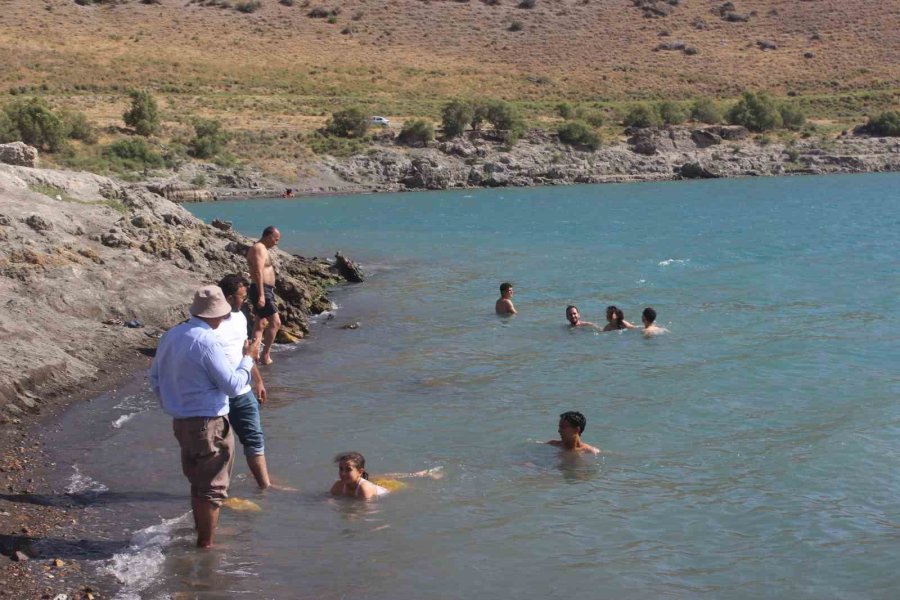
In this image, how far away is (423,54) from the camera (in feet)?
301

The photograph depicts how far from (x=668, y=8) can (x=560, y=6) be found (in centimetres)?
1081

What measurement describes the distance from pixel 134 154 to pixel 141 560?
170 ft

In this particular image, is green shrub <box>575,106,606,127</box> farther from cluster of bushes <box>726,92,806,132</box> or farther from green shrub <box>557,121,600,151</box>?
cluster of bushes <box>726,92,806,132</box>

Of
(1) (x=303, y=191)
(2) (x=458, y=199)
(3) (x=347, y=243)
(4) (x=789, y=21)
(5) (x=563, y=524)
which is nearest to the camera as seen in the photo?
(5) (x=563, y=524)

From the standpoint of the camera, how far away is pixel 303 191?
192ft

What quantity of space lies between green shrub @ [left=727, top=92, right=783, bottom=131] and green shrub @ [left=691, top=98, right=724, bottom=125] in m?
1.09

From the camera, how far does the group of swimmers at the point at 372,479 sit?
30.1 ft

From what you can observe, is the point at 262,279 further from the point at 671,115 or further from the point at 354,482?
the point at 671,115

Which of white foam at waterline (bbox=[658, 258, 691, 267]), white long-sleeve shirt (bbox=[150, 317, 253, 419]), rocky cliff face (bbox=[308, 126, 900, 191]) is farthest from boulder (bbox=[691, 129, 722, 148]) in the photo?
white long-sleeve shirt (bbox=[150, 317, 253, 419])

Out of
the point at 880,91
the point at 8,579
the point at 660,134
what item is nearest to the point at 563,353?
the point at 8,579

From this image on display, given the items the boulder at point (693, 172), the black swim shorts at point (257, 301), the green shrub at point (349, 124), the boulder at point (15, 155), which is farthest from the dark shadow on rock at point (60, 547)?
the boulder at point (693, 172)

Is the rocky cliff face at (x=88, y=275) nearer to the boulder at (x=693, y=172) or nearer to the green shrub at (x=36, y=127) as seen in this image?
the green shrub at (x=36, y=127)

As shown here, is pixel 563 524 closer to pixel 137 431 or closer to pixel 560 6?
pixel 137 431

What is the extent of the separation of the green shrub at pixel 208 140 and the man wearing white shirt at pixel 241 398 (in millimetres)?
52493
